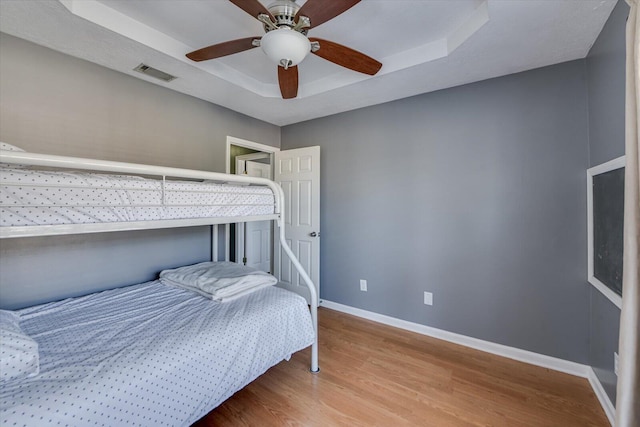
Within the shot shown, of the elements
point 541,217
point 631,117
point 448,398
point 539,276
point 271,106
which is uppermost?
point 271,106

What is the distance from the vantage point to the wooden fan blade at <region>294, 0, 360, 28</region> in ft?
4.05

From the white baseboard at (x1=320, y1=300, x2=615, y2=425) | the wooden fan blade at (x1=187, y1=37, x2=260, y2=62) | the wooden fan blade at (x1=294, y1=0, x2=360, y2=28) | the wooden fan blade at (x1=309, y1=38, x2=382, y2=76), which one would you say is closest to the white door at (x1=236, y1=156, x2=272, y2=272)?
the white baseboard at (x1=320, y1=300, x2=615, y2=425)

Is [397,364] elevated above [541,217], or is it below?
below

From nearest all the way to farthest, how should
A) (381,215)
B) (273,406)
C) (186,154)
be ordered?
(273,406) → (186,154) → (381,215)

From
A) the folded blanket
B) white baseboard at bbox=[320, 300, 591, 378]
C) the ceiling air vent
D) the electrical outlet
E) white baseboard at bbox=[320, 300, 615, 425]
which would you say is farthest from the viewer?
the electrical outlet

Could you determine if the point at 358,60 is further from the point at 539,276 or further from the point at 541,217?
the point at 539,276

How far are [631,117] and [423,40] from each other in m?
1.46

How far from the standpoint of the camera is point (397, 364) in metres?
2.07

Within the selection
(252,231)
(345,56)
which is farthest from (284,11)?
(252,231)

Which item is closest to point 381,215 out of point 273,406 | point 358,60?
point 358,60

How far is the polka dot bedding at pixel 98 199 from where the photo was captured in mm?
1050

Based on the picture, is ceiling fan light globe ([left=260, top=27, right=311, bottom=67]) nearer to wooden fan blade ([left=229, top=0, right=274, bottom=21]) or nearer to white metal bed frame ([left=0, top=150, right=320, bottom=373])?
wooden fan blade ([left=229, top=0, right=274, bottom=21])

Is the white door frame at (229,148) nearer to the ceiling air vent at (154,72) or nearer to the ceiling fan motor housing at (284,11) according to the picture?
the ceiling air vent at (154,72)

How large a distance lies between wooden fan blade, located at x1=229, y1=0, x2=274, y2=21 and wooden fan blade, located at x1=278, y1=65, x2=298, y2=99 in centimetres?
40
